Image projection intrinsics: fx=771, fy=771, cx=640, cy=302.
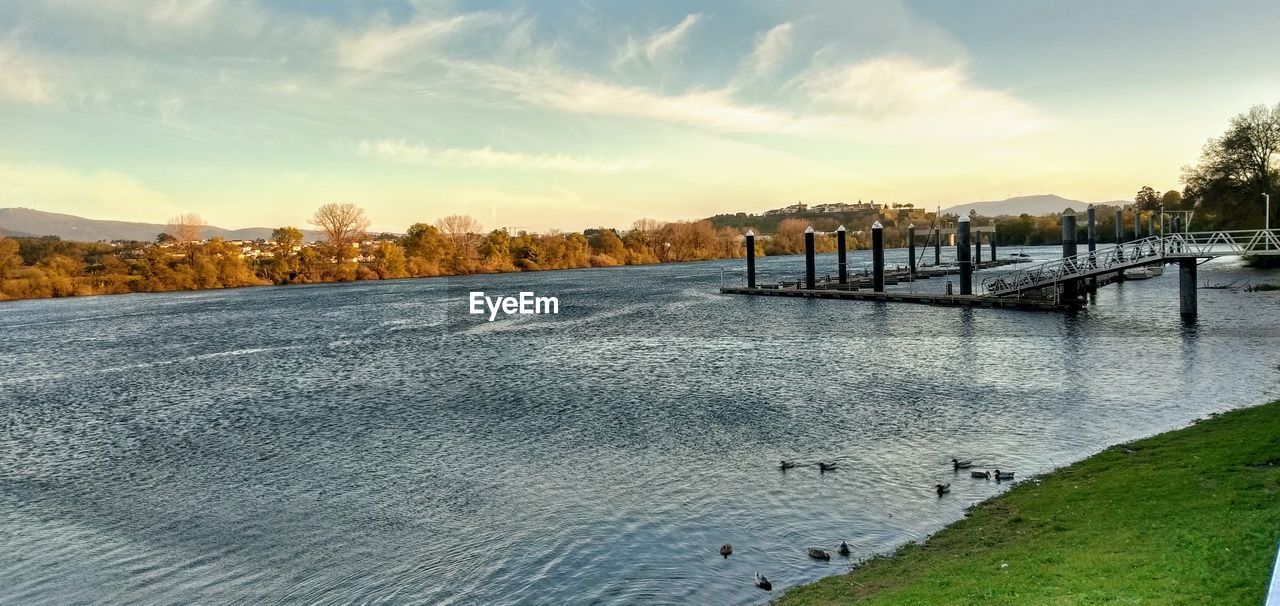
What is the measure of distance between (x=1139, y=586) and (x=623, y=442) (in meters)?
14.2

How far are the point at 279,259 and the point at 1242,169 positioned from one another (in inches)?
5350

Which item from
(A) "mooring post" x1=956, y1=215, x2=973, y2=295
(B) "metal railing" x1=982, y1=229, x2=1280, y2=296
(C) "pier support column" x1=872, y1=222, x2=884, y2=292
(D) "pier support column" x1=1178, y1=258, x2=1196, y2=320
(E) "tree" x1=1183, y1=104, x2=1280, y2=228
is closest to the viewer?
(B) "metal railing" x1=982, y1=229, x2=1280, y2=296

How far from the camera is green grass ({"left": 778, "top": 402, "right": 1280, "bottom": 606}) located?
28.2 feet

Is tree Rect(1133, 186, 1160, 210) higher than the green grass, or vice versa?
tree Rect(1133, 186, 1160, 210)

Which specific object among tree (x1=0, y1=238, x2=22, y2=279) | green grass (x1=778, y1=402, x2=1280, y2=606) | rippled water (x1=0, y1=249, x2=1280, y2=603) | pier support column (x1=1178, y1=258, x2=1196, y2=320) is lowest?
rippled water (x1=0, y1=249, x2=1280, y2=603)

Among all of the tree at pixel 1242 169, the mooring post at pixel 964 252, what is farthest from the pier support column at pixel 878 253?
the tree at pixel 1242 169

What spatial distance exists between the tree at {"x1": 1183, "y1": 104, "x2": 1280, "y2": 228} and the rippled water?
1365 inches

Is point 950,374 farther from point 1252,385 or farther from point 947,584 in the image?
point 947,584

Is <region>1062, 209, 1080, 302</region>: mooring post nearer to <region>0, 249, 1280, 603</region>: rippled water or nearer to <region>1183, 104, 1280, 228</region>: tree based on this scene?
<region>0, 249, 1280, 603</region>: rippled water

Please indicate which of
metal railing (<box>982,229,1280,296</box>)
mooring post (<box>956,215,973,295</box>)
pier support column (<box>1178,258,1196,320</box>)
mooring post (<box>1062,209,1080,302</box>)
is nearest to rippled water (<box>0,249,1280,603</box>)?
pier support column (<box>1178,258,1196,320</box>)

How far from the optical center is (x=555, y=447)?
2133 cm

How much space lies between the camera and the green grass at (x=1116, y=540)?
8.60 m

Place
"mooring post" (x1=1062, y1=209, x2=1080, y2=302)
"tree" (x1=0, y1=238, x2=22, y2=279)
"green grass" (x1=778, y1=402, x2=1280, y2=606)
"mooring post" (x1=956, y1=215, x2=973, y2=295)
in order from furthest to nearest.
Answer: "tree" (x1=0, y1=238, x2=22, y2=279) < "mooring post" (x1=956, y1=215, x2=973, y2=295) < "mooring post" (x1=1062, y1=209, x2=1080, y2=302) < "green grass" (x1=778, y1=402, x2=1280, y2=606)

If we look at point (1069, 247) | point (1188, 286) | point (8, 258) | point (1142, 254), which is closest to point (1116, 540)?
point (1188, 286)
